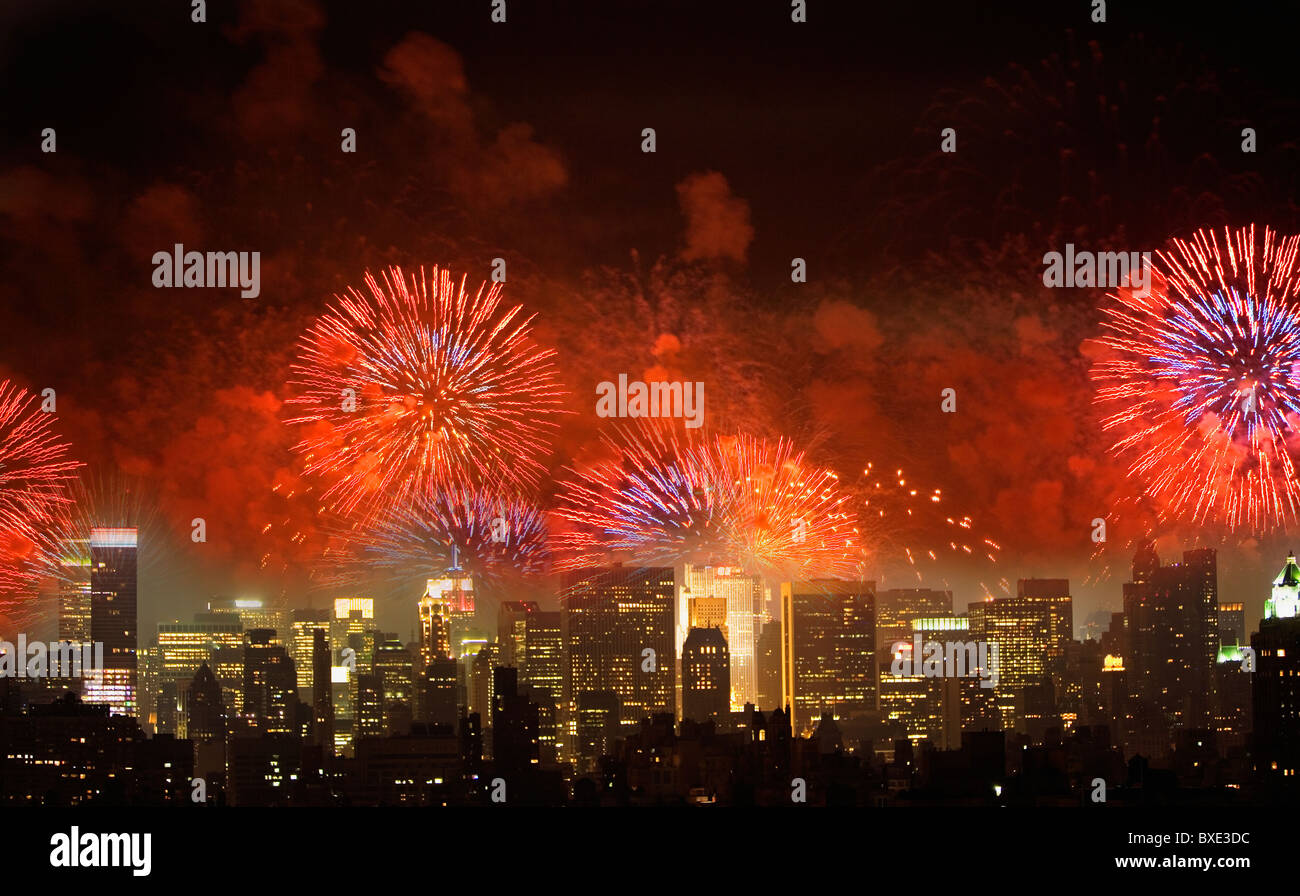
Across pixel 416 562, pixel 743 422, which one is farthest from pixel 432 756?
pixel 743 422

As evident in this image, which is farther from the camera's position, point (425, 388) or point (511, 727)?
point (511, 727)

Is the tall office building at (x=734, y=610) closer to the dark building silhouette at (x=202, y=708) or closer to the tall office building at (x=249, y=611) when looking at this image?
the tall office building at (x=249, y=611)

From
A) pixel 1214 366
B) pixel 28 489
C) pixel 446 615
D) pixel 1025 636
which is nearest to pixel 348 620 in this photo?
pixel 446 615

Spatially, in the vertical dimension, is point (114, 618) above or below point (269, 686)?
above

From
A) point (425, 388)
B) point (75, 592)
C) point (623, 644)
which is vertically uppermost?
point (425, 388)

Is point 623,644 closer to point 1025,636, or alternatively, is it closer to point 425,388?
point 1025,636

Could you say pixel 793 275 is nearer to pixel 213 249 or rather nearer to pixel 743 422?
pixel 743 422

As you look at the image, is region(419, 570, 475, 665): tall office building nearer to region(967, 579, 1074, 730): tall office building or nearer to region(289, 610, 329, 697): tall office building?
region(289, 610, 329, 697): tall office building
